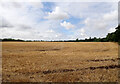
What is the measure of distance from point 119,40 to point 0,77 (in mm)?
52373

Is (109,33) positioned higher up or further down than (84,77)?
higher up

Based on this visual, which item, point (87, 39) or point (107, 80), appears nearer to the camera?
point (107, 80)

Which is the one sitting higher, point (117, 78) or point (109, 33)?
point (109, 33)

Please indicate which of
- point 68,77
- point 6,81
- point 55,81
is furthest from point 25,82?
point 68,77

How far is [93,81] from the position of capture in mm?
9789

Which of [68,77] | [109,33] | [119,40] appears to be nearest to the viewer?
[68,77]

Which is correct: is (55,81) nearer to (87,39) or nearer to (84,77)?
A: (84,77)

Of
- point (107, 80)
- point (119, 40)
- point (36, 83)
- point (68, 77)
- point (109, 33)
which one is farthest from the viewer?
point (109, 33)

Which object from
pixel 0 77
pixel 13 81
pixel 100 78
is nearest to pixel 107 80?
pixel 100 78

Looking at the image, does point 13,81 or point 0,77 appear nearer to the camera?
point 13,81

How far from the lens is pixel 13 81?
31.9ft

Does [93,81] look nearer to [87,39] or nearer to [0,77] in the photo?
[0,77]

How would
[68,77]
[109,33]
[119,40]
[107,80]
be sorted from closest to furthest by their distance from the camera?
1. [107,80]
2. [68,77]
3. [119,40]
4. [109,33]

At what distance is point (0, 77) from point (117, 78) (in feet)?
31.3
